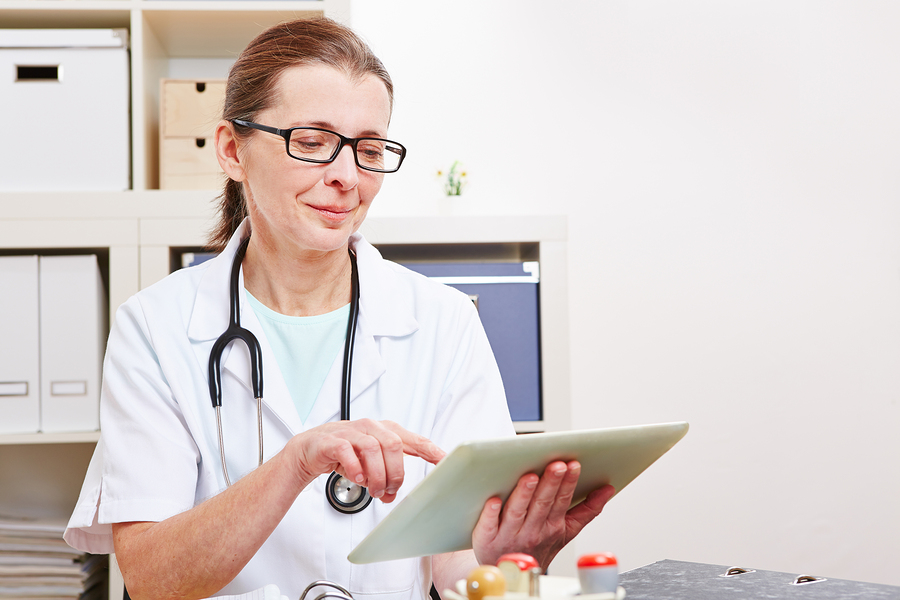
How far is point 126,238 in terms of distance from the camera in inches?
60.1

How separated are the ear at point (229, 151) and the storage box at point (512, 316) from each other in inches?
21.4

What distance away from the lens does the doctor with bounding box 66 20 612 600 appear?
90cm

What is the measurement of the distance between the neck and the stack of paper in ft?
2.67

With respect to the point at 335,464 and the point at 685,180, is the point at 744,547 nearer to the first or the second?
the point at 685,180

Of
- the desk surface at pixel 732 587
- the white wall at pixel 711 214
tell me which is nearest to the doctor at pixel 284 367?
the desk surface at pixel 732 587

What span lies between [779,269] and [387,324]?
143 cm

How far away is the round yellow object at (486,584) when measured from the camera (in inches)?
19.0

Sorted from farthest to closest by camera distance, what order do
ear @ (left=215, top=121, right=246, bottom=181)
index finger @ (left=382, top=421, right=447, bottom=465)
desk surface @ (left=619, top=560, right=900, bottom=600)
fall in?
ear @ (left=215, top=121, right=246, bottom=181) → index finger @ (left=382, top=421, right=447, bottom=465) → desk surface @ (left=619, top=560, right=900, bottom=600)

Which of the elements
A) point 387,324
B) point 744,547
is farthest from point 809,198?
point 387,324

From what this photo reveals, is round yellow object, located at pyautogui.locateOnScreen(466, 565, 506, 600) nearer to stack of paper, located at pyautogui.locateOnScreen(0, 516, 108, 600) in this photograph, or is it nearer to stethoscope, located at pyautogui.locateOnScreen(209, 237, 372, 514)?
stethoscope, located at pyautogui.locateOnScreen(209, 237, 372, 514)

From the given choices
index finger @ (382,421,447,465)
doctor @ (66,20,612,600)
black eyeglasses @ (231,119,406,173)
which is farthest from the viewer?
black eyeglasses @ (231,119,406,173)

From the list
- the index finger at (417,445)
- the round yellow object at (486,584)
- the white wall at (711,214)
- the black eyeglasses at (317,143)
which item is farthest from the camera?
the white wall at (711,214)

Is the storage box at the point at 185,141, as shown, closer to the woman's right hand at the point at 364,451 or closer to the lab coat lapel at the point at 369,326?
the lab coat lapel at the point at 369,326

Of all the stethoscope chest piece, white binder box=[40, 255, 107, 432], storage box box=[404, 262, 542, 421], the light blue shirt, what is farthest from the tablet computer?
white binder box=[40, 255, 107, 432]
